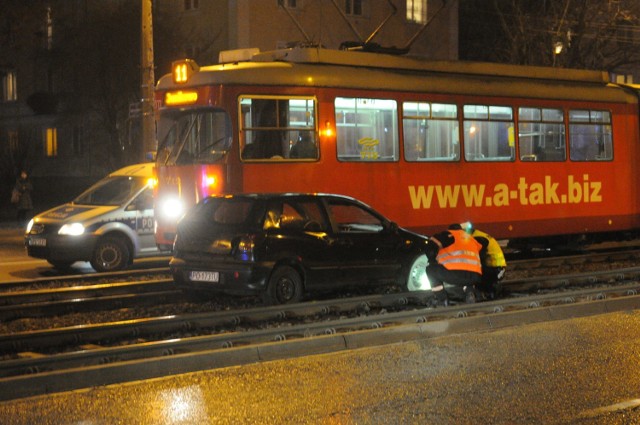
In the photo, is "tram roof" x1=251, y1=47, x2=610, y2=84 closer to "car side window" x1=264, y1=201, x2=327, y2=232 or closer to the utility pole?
"car side window" x1=264, y1=201, x2=327, y2=232

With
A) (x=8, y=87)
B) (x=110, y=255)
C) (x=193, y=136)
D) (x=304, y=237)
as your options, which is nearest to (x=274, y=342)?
(x=304, y=237)

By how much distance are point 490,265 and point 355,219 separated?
209 centimetres

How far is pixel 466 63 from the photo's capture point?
18703 mm

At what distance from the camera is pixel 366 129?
16.7 meters

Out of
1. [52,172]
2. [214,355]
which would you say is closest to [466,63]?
[214,355]

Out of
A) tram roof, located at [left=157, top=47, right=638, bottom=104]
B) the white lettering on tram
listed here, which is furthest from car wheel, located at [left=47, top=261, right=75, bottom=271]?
the white lettering on tram

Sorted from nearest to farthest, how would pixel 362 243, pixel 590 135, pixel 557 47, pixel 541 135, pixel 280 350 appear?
pixel 280 350 → pixel 362 243 → pixel 541 135 → pixel 590 135 → pixel 557 47

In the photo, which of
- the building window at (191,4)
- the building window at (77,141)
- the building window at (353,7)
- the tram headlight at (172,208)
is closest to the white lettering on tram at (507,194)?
the tram headlight at (172,208)

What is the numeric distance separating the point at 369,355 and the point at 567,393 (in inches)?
90.6

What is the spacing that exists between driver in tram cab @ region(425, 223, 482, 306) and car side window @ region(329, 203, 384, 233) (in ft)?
4.77

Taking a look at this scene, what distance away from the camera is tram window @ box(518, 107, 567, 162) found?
750 inches

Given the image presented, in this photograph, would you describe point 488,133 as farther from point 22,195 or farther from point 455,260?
point 22,195

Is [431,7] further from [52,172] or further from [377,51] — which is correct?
[377,51]

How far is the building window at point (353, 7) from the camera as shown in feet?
132
